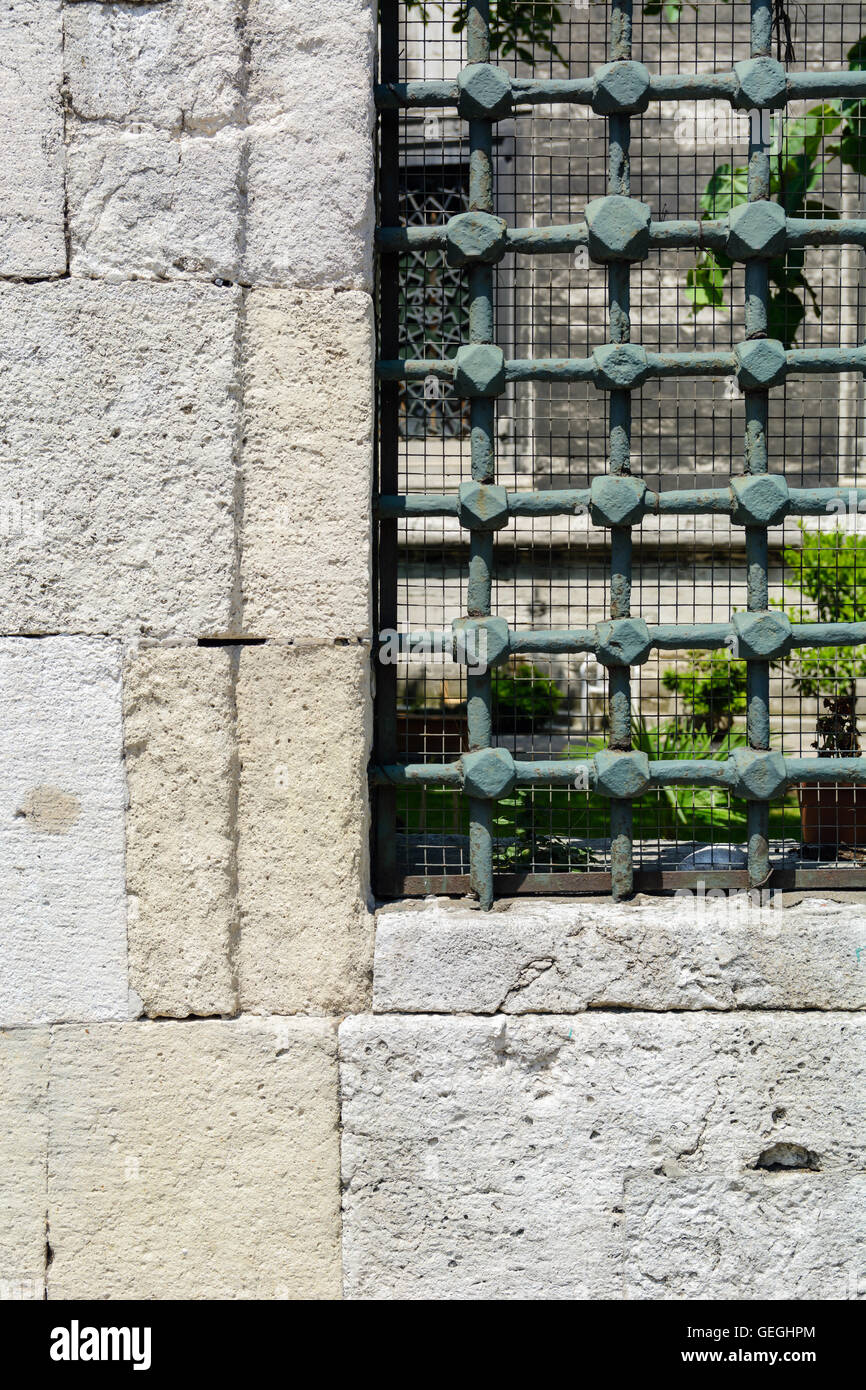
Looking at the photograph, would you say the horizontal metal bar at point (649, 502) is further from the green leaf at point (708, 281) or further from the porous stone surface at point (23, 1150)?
the porous stone surface at point (23, 1150)

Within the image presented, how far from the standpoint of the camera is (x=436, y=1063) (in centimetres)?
202

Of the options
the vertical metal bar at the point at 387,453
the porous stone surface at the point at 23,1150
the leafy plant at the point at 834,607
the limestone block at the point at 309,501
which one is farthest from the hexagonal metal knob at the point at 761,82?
the porous stone surface at the point at 23,1150

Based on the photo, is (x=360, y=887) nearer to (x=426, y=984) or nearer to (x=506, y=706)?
(x=426, y=984)

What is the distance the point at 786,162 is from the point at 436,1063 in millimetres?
2138

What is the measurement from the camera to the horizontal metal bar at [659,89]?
213 centimetres

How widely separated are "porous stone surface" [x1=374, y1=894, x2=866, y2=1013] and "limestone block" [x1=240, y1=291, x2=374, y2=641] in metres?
0.61

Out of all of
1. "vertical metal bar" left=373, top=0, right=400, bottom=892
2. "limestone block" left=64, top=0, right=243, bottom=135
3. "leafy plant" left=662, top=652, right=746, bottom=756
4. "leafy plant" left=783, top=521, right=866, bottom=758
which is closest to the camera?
"limestone block" left=64, top=0, right=243, bottom=135

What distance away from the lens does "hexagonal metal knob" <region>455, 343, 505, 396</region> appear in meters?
2.11

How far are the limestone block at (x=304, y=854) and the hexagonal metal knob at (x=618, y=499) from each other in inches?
21.6

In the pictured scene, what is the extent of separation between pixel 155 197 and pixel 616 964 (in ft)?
5.42

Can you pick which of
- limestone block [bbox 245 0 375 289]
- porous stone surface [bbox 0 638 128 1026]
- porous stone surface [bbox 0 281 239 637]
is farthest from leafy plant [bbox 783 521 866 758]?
porous stone surface [bbox 0 638 128 1026]

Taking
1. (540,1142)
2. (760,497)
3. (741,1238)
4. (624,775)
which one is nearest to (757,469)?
(760,497)

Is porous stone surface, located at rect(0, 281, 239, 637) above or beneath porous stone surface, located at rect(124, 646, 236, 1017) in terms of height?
above

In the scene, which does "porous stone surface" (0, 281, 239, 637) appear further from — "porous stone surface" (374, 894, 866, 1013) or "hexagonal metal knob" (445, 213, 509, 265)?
"porous stone surface" (374, 894, 866, 1013)
